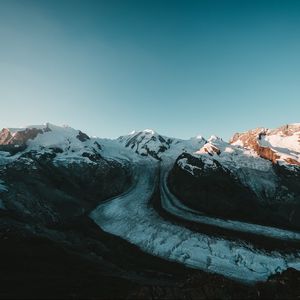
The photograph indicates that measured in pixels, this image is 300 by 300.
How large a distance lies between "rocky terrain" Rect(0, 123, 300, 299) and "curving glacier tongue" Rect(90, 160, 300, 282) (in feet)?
0.68

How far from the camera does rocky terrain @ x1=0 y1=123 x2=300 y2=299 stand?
37656 millimetres

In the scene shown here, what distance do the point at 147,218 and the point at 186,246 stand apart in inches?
723

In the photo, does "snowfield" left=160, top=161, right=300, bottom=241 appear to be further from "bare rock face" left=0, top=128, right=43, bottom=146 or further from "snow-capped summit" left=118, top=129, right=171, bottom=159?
"bare rock face" left=0, top=128, right=43, bottom=146

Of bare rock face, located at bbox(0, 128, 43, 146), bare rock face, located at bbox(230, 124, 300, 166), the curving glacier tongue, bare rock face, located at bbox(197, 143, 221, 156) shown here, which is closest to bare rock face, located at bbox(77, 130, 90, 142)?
bare rock face, located at bbox(0, 128, 43, 146)

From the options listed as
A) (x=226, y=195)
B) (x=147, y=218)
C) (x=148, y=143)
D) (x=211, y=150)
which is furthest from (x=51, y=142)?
(x=226, y=195)

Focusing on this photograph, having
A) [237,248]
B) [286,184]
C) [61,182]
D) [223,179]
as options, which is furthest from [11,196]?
[286,184]

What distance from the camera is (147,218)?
266 feet

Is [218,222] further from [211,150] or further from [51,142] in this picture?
[51,142]

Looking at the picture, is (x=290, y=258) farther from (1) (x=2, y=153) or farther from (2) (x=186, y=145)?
(2) (x=186, y=145)

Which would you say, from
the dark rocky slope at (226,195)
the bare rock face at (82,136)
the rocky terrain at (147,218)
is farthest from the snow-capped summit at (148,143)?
the dark rocky slope at (226,195)

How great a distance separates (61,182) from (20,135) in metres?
46.6

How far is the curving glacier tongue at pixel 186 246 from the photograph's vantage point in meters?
56.7

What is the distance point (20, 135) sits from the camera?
472 feet

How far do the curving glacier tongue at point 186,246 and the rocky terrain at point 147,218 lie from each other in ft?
0.68
